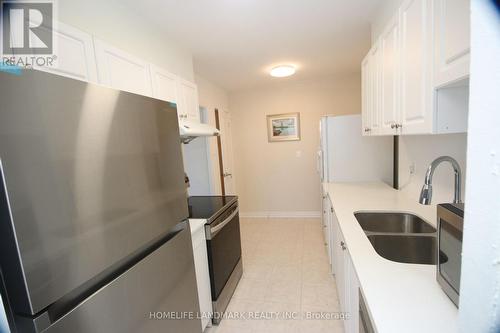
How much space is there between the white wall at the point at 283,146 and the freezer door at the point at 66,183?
334cm

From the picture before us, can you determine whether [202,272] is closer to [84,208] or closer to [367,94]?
[84,208]

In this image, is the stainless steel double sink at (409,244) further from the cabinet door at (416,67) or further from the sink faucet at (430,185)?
the cabinet door at (416,67)

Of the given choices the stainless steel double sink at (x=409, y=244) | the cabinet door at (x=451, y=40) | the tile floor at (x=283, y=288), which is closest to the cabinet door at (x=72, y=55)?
the cabinet door at (x=451, y=40)

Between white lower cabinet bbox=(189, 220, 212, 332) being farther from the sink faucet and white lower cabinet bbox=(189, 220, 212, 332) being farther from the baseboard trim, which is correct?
the baseboard trim

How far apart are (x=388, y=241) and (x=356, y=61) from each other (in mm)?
2641

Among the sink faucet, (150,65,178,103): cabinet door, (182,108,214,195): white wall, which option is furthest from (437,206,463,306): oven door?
(182,108,214,195): white wall

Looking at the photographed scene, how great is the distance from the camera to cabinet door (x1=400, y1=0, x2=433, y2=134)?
0.99 meters

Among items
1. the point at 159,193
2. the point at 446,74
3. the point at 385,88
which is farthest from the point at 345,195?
the point at 159,193

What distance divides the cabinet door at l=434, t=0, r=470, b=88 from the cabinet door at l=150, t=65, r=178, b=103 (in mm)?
1674

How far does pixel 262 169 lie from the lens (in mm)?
4328

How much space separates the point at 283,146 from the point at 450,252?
3.45 m

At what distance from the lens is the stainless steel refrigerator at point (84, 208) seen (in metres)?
0.55

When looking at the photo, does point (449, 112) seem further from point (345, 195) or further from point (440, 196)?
point (345, 195)

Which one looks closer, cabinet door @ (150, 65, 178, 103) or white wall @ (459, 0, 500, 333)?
white wall @ (459, 0, 500, 333)
